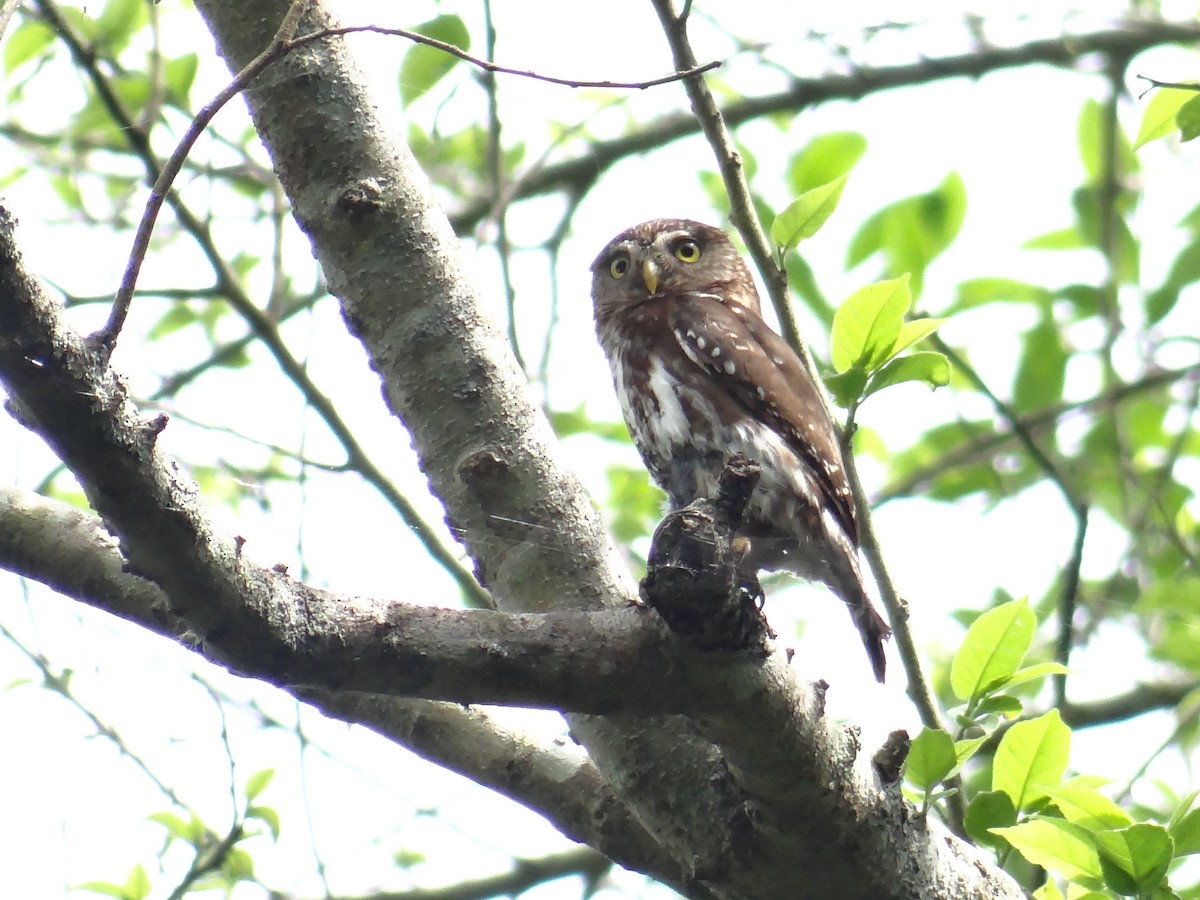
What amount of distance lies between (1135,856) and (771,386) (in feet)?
6.90

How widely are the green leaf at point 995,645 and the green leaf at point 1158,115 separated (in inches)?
48.9

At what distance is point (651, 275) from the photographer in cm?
524

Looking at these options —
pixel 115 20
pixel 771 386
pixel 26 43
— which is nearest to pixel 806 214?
pixel 771 386

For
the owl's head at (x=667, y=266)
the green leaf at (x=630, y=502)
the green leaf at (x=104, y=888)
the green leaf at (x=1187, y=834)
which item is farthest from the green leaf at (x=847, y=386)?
the green leaf at (x=104, y=888)

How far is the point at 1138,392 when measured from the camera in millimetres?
5637

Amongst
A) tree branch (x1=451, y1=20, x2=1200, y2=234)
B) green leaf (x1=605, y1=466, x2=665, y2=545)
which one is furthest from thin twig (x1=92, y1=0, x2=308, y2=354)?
tree branch (x1=451, y1=20, x2=1200, y2=234)

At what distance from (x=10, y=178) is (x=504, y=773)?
4.14 m

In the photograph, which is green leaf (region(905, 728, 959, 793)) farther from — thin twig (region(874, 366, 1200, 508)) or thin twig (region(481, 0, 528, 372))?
thin twig (region(874, 366, 1200, 508))

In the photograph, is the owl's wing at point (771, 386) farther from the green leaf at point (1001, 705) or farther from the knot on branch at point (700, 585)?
the knot on branch at point (700, 585)

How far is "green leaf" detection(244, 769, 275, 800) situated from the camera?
12.8ft

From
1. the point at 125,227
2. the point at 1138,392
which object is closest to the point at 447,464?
the point at 125,227

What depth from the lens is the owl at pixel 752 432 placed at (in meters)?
4.08

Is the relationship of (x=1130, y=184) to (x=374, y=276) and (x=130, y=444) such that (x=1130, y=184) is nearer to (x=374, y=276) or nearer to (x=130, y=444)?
(x=374, y=276)

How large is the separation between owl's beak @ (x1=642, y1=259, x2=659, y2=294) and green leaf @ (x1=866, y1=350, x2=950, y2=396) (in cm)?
208
